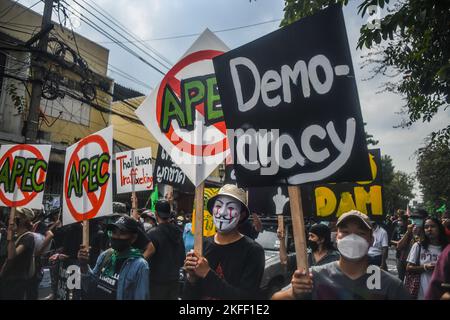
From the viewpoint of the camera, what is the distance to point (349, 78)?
2.07m

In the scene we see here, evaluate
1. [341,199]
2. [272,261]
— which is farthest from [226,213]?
[272,261]

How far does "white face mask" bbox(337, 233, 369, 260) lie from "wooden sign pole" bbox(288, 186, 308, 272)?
1.17ft

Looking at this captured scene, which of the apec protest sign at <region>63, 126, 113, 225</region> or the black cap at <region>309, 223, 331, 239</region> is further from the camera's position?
the black cap at <region>309, 223, 331, 239</region>

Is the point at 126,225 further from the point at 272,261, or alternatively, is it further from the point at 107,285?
the point at 272,261

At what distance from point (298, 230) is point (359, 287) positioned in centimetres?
50

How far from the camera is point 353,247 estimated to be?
7.45 ft

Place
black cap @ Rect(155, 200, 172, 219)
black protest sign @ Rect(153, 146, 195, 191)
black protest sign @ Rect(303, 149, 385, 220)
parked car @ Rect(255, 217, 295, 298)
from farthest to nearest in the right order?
parked car @ Rect(255, 217, 295, 298) → black protest sign @ Rect(153, 146, 195, 191) → black protest sign @ Rect(303, 149, 385, 220) → black cap @ Rect(155, 200, 172, 219)

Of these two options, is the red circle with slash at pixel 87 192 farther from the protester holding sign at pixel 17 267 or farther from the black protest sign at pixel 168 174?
the black protest sign at pixel 168 174

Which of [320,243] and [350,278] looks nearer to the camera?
[350,278]

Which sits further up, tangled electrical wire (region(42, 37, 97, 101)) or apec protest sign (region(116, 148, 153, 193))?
tangled electrical wire (region(42, 37, 97, 101))

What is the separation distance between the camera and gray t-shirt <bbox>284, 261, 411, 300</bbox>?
2.13 meters

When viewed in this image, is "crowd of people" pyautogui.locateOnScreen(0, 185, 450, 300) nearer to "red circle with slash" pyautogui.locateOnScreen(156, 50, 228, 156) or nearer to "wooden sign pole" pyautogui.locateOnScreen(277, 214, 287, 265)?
"wooden sign pole" pyautogui.locateOnScreen(277, 214, 287, 265)

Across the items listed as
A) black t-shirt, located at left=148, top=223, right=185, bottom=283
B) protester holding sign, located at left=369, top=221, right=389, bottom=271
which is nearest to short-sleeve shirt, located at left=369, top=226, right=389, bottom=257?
protester holding sign, located at left=369, top=221, right=389, bottom=271
